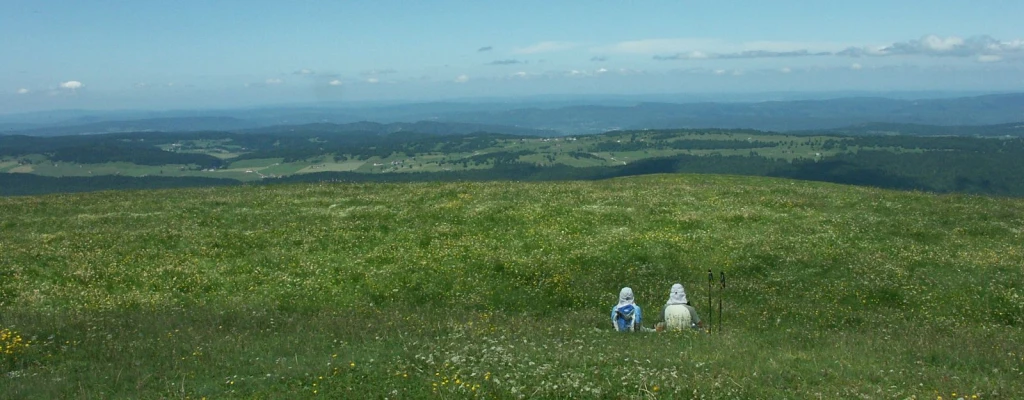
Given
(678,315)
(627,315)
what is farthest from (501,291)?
(678,315)

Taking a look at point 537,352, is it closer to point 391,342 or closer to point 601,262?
point 391,342

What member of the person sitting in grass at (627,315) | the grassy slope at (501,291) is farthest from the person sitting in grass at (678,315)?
the grassy slope at (501,291)

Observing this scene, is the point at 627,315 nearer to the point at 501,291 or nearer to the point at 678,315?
the point at 678,315

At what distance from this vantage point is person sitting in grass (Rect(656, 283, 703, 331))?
18.2 m

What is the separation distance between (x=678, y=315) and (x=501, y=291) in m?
8.53

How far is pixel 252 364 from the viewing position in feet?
46.3

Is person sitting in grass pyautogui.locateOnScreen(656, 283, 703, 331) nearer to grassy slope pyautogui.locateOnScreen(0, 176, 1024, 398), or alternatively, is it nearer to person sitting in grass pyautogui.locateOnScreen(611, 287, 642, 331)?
person sitting in grass pyautogui.locateOnScreen(611, 287, 642, 331)

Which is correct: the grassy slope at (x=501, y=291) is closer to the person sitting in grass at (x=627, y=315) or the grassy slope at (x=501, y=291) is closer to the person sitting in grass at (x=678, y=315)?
the person sitting in grass at (x=627, y=315)

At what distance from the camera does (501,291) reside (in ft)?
81.9

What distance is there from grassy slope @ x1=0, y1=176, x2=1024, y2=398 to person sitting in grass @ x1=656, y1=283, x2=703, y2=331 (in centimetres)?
104

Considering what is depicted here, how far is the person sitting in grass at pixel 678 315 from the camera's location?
1819 cm

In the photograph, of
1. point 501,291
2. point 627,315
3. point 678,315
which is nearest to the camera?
point 678,315

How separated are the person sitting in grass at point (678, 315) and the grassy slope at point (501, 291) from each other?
104 centimetres

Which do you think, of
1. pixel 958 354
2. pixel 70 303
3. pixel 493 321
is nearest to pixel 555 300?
pixel 493 321
